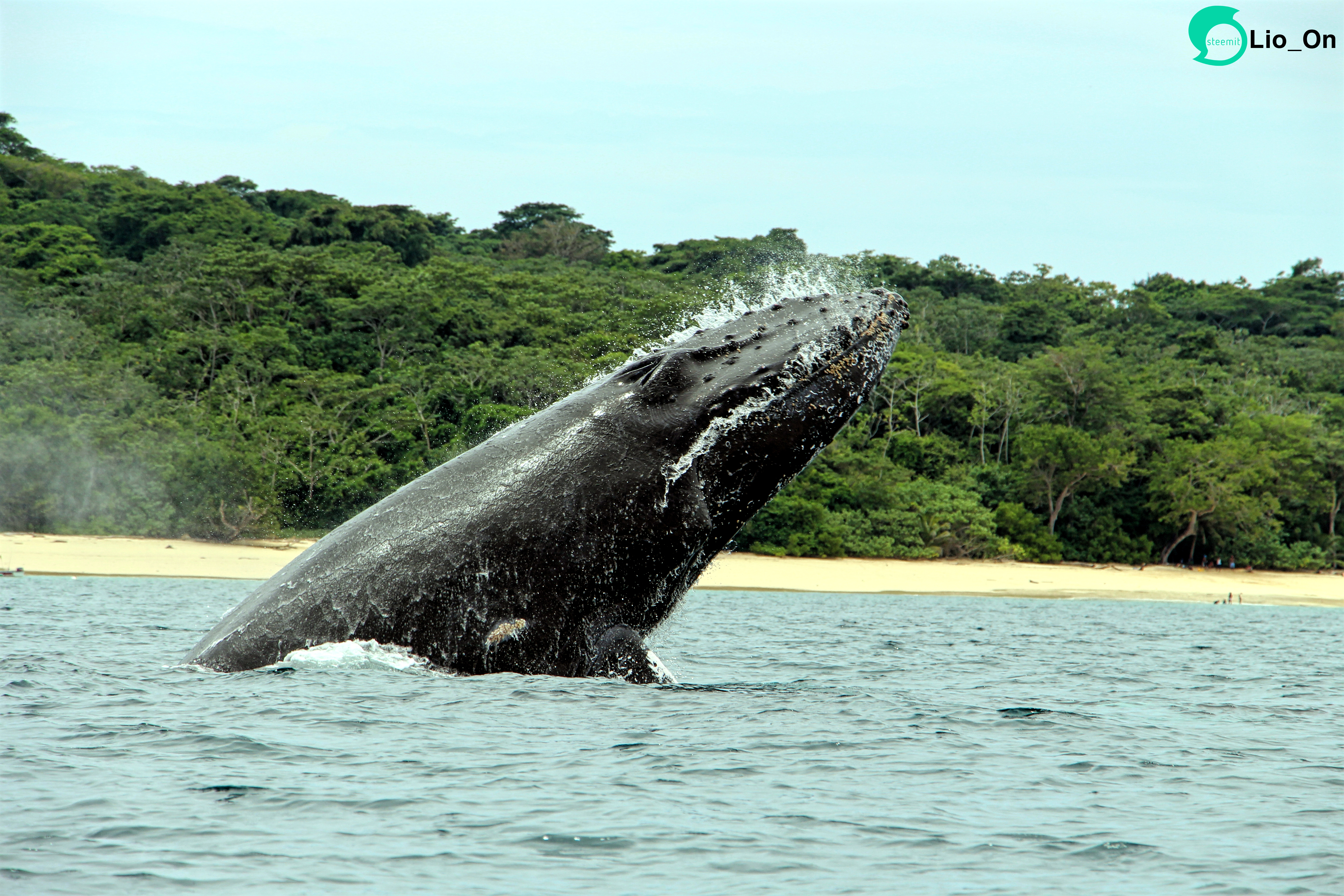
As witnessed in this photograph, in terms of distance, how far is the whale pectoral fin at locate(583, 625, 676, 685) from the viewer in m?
6.80

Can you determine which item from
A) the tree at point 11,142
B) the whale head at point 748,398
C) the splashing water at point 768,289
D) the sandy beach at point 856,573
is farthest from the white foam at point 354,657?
the tree at point 11,142

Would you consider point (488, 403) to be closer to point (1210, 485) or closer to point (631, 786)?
point (1210, 485)

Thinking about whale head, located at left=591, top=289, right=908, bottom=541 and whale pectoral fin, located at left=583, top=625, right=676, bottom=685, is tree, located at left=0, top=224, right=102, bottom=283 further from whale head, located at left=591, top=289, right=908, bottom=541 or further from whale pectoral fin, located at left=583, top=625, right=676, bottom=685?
whale pectoral fin, located at left=583, top=625, right=676, bottom=685

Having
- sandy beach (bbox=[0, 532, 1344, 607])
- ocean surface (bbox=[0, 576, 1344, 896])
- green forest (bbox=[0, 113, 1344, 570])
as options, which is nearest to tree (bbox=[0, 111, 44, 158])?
green forest (bbox=[0, 113, 1344, 570])

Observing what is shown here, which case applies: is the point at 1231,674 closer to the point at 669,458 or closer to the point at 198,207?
the point at 669,458

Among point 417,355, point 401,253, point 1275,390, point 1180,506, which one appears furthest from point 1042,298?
point 417,355

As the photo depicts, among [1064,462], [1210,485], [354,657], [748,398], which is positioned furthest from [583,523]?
[1210,485]

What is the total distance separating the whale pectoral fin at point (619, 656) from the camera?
6.80 metres

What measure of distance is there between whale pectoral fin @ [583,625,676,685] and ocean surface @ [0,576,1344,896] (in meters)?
0.23

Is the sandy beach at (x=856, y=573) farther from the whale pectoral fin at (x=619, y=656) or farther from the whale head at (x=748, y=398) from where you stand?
the whale pectoral fin at (x=619, y=656)

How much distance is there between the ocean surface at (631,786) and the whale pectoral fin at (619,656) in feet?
0.75

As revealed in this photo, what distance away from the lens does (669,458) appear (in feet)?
22.4

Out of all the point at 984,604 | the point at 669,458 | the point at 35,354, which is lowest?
the point at 984,604

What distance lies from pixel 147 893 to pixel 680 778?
268 cm
